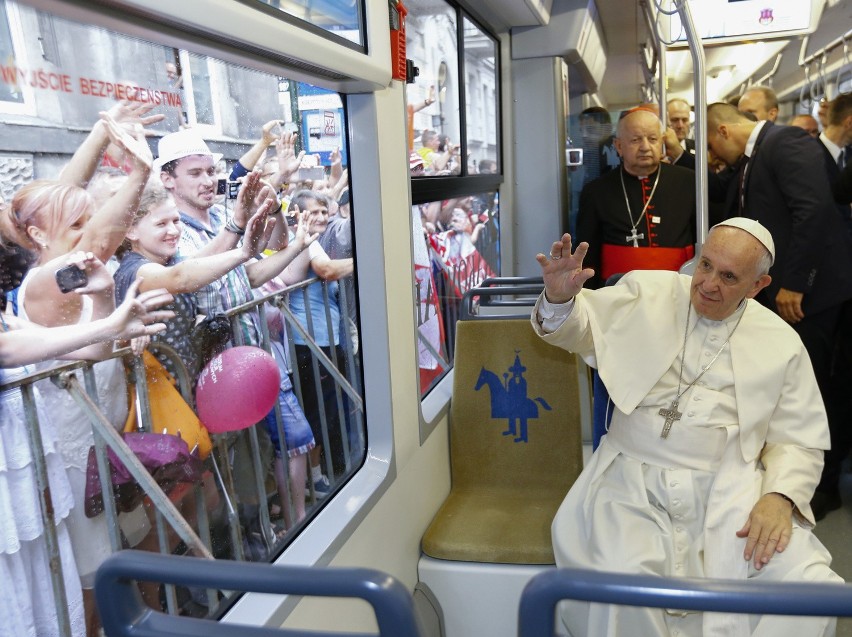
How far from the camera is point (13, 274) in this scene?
1179 millimetres

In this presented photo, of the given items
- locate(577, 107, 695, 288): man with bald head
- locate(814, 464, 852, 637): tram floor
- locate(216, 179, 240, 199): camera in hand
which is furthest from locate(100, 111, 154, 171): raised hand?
locate(577, 107, 695, 288): man with bald head

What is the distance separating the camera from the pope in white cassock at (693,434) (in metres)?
2.14

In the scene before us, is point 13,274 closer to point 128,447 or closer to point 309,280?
point 128,447

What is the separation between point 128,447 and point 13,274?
0.48 m

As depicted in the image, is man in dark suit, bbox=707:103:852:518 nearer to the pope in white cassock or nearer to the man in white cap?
the pope in white cassock

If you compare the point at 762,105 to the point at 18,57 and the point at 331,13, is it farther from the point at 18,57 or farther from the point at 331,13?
the point at 18,57

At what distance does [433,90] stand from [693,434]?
194 centimetres

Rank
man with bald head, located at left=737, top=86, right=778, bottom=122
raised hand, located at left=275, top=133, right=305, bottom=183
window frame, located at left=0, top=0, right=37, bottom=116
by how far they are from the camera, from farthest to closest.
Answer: man with bald head, located at left=737, top=86, right=778, bottom=122 < raised hand, located at left=275, top=133, right=305, bottom=183 < window frame, located at left=0, top=0, right=37, bottom=116

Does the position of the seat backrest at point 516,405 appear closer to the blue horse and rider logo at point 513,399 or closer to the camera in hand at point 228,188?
the blue horse and rider logo at point 513,399

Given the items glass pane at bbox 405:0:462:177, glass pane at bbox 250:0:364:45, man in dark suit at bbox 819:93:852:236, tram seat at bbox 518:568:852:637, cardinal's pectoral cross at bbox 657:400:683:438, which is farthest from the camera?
man in dark suit at bbox 819:93:852:236

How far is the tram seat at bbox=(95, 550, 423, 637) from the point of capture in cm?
86

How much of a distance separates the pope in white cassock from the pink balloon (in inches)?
31.9

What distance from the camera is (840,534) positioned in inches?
136

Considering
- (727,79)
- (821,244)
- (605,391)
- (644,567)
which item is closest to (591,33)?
(821,244)
